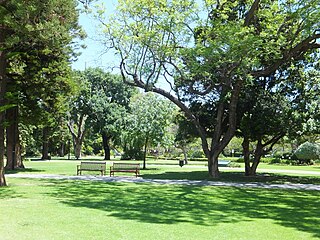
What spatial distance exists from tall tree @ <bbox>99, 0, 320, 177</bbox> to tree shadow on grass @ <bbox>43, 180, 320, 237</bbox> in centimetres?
613

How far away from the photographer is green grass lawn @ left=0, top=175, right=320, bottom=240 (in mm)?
7395

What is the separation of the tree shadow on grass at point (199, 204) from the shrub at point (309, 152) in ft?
103

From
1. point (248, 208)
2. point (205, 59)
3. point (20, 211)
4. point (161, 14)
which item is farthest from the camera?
point (161, 14)

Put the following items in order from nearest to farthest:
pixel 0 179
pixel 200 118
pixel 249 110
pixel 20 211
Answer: pixel 20 211 < pixel 0 179 < pixel 249 110 < pixel 200 118

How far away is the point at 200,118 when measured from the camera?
2578cm

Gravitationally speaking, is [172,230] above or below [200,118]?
below

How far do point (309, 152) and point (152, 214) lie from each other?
40088 millimetres

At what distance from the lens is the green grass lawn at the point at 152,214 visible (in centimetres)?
739

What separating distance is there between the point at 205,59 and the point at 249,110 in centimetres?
789

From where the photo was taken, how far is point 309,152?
4484 centimetres

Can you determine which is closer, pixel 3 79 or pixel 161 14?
pixel 3 79

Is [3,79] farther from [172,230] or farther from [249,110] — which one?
[249,110]

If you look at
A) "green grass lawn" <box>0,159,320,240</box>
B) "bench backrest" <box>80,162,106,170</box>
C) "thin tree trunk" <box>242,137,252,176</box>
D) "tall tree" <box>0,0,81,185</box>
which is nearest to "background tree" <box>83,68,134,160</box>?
"thin tree trunk" <box>242,137,252,176</box>

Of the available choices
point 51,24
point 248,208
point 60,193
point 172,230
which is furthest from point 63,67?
point 172,230
